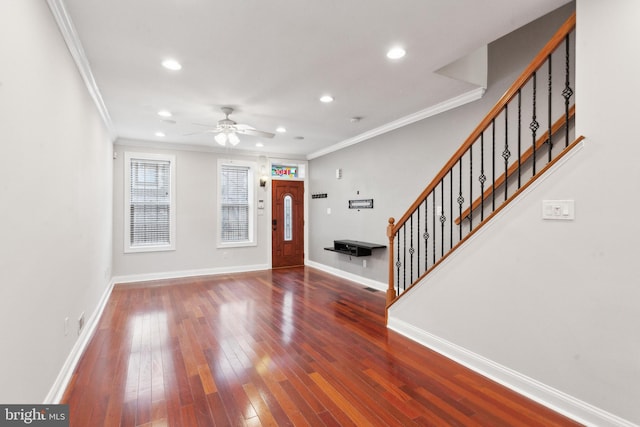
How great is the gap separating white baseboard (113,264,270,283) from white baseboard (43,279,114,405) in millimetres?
1799

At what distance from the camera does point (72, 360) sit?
Result: 2.62 meters

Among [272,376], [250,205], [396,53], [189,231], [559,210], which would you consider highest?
[396,53]

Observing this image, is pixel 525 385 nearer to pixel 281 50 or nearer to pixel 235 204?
pixel 281 50

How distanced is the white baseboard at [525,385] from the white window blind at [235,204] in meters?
4.88

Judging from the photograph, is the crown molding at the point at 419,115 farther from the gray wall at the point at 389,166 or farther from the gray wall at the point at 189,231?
the gray wall at the point at 189,231

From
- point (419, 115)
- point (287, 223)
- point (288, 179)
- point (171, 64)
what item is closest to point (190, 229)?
point (287, 223)

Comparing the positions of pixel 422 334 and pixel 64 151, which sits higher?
pixel 64 151

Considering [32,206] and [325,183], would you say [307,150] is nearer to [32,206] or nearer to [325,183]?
[325,183]

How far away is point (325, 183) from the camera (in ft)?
22.6

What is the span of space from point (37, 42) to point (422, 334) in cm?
382

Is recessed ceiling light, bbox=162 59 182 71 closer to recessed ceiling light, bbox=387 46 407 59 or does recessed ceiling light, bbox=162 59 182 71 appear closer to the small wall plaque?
recessed ceiling light, bbox=387 46 407 59

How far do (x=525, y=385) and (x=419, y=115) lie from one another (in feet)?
11.4

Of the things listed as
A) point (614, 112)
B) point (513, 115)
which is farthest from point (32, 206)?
point (513, 115)

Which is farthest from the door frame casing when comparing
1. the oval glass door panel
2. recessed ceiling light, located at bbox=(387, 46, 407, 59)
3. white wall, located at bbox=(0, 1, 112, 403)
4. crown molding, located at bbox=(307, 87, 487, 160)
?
recessed ceiling light, located at bbox=(387, 46, 407, 59)
